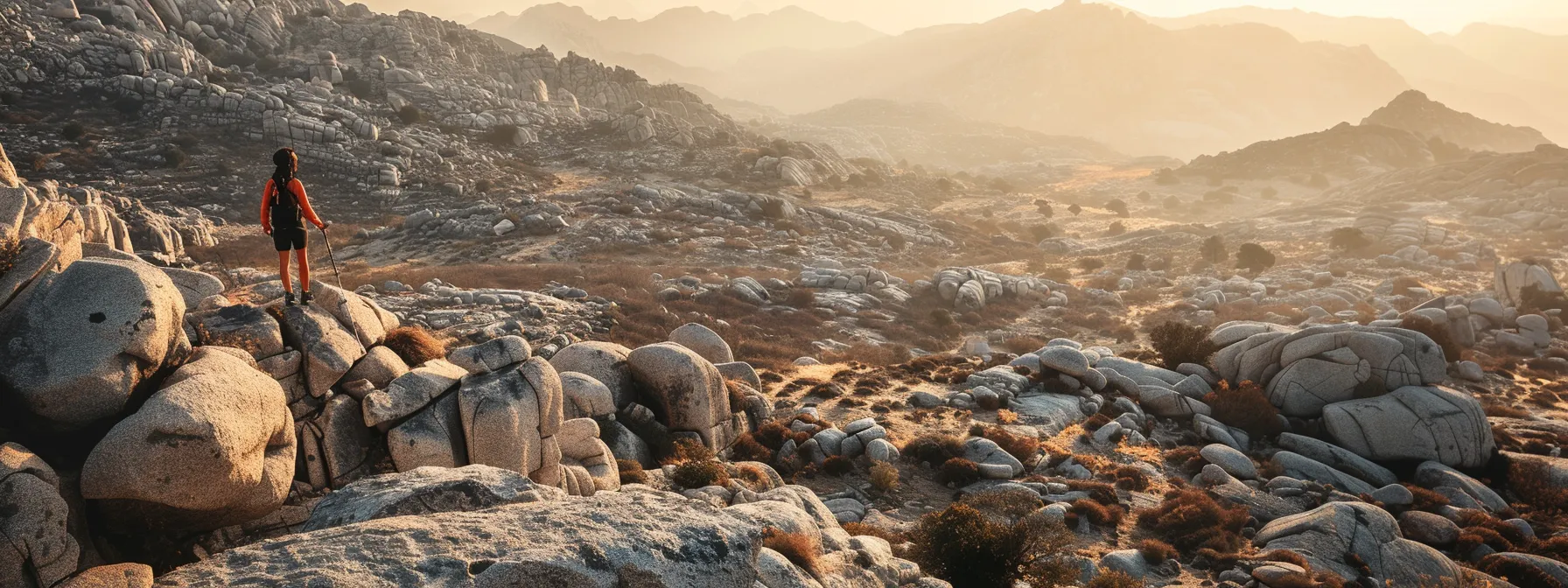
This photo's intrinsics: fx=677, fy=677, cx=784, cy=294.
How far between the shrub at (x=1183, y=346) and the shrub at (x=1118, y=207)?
65610 mm

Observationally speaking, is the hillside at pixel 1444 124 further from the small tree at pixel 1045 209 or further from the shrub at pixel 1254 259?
the shrub at pixel 1254 259

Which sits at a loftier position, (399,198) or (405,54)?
(405,54)

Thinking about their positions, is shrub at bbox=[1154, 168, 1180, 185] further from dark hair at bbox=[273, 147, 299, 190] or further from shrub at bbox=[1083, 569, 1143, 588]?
dark hair at bbox=[273, 147, 299, 190]

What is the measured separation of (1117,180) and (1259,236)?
5477 centimetres

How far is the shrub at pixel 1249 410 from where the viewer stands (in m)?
24.4

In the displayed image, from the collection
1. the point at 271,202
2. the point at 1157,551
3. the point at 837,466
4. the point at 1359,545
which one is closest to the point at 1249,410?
the point at 1359,545

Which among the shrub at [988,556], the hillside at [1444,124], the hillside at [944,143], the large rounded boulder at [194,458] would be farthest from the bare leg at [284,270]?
the hillside at [1444,124]

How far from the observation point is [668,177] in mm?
81688

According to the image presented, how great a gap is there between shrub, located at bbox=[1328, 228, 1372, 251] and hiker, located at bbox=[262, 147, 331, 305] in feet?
237

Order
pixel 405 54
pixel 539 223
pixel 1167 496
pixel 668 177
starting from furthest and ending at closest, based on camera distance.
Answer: pixel 405 54
pixel 668 177
pixel 539 223
pixel 1167 496

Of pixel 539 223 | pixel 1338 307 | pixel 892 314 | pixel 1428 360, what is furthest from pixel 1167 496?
pixel 539 223

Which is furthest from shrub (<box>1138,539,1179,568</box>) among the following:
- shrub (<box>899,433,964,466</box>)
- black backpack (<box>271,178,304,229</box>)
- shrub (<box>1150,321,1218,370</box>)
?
black backpack (<box>271,178,304,229</box>)

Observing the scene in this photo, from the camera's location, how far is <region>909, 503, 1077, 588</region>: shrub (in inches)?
503

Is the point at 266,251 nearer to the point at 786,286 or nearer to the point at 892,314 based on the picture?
the point at 786,286
